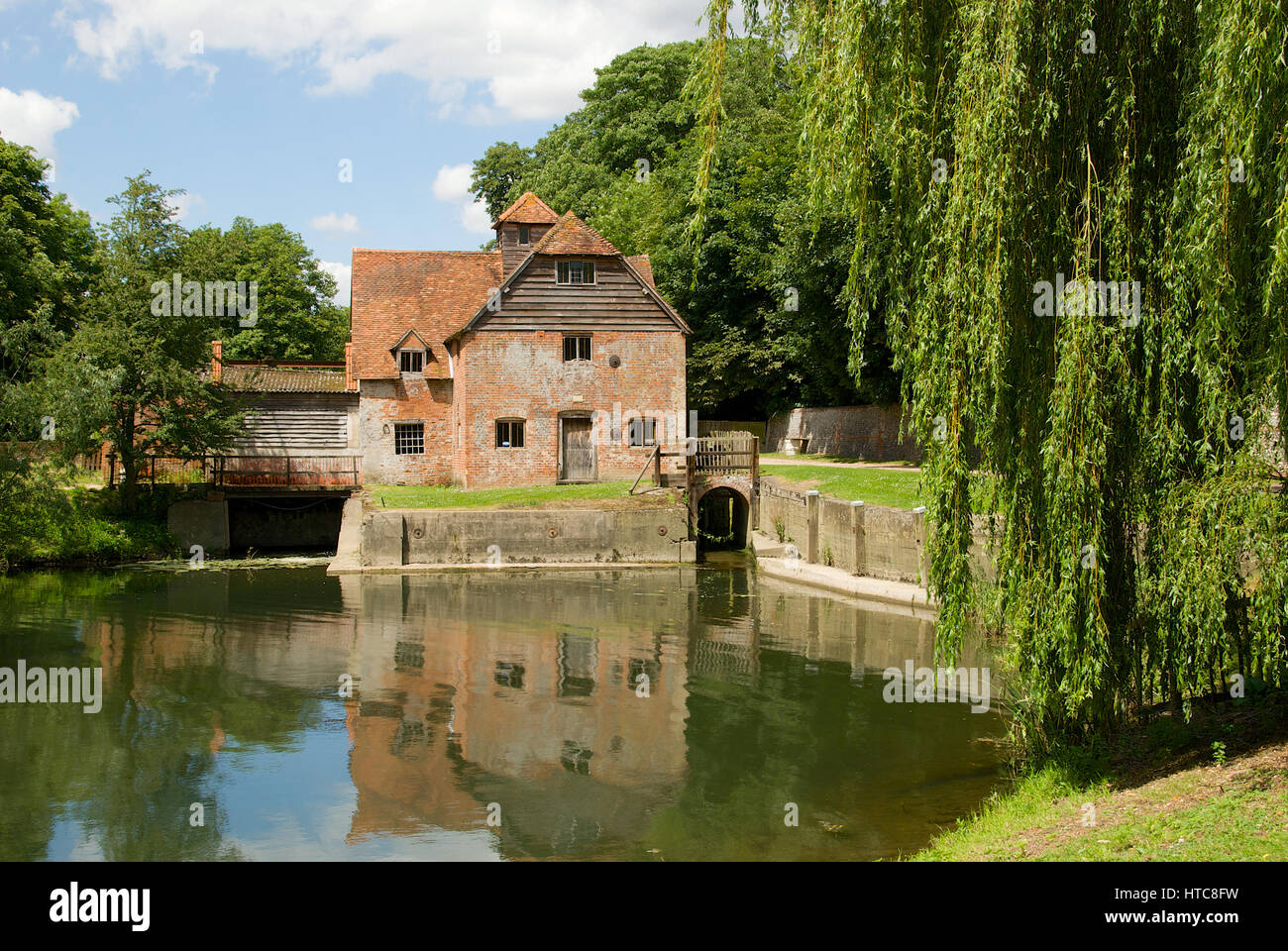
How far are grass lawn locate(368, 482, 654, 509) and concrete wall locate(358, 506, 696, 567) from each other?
0.63 metres

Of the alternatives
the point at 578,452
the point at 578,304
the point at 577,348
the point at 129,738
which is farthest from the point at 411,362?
the point at 129,738

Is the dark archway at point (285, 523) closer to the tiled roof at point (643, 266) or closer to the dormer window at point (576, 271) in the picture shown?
the dormer window at point (576, 271)

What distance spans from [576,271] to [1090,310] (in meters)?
26.1

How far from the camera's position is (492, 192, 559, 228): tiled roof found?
36.9 metres

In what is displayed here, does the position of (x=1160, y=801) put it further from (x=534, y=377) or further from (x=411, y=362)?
(x=411, y=362)

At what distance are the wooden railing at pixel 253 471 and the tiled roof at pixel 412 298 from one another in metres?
3.37

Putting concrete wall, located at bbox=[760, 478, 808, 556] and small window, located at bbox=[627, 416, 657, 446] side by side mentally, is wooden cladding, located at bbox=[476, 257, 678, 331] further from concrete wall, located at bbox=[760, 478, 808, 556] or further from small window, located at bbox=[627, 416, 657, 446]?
concrete wall, located at bbox=[760, 478, 808, 556]

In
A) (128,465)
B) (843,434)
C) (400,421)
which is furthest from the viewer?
(843,434)

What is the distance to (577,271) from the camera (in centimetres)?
3422

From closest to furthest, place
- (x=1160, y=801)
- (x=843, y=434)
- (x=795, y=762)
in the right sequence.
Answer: (x=1160, y=801) → (x=795, y=762) → (x=843, y=434)

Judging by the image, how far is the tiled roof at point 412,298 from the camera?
36.2m

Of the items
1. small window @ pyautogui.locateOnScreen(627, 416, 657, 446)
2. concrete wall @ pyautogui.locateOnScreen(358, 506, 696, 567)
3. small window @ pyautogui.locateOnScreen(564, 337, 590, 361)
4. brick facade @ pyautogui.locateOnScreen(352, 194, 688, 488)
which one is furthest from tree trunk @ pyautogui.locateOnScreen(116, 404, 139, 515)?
small window @ pyautogui.locateOnScreen(627, 416, 657, 446)

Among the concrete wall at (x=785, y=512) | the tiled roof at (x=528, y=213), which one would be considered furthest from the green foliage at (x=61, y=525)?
the concrete wall at (x=785, y=512)

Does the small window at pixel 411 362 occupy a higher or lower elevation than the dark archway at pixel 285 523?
higher
